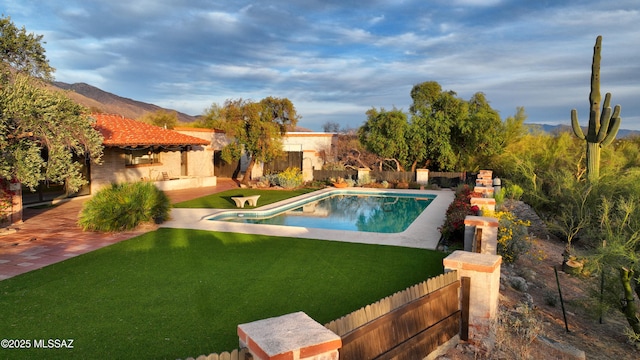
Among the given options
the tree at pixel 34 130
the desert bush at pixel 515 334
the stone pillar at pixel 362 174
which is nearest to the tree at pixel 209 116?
the stone pillar at pixel 362 174

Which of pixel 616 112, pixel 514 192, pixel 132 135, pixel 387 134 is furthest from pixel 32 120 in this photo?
pixel 387 134

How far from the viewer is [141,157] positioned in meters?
21.1

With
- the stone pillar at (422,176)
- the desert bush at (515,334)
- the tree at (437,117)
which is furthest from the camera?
the tree at (437,117)

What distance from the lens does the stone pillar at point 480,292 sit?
14.4 feet

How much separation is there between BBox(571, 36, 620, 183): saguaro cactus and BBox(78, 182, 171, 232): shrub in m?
14.8

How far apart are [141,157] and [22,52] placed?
42.4ft

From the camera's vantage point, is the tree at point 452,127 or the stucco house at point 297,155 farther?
the stucco house at point 297,155

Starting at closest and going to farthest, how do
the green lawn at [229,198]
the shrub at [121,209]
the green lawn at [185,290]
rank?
the green lawn at [185,290] < the shrub at [121,209] < the green lawn at [229,198]

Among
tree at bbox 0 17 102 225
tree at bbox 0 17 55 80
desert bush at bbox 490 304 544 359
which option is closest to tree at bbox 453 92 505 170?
desert bush at bbox 490 304 544 359

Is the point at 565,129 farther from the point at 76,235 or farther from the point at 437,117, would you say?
the point at 76,235

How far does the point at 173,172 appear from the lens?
22.9 meters

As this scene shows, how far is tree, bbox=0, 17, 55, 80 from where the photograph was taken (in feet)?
27.0

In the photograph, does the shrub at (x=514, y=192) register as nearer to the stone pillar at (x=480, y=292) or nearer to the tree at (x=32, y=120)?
the stone pillar at (x=480, y=292)

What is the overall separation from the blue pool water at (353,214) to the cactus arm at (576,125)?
265 inches
